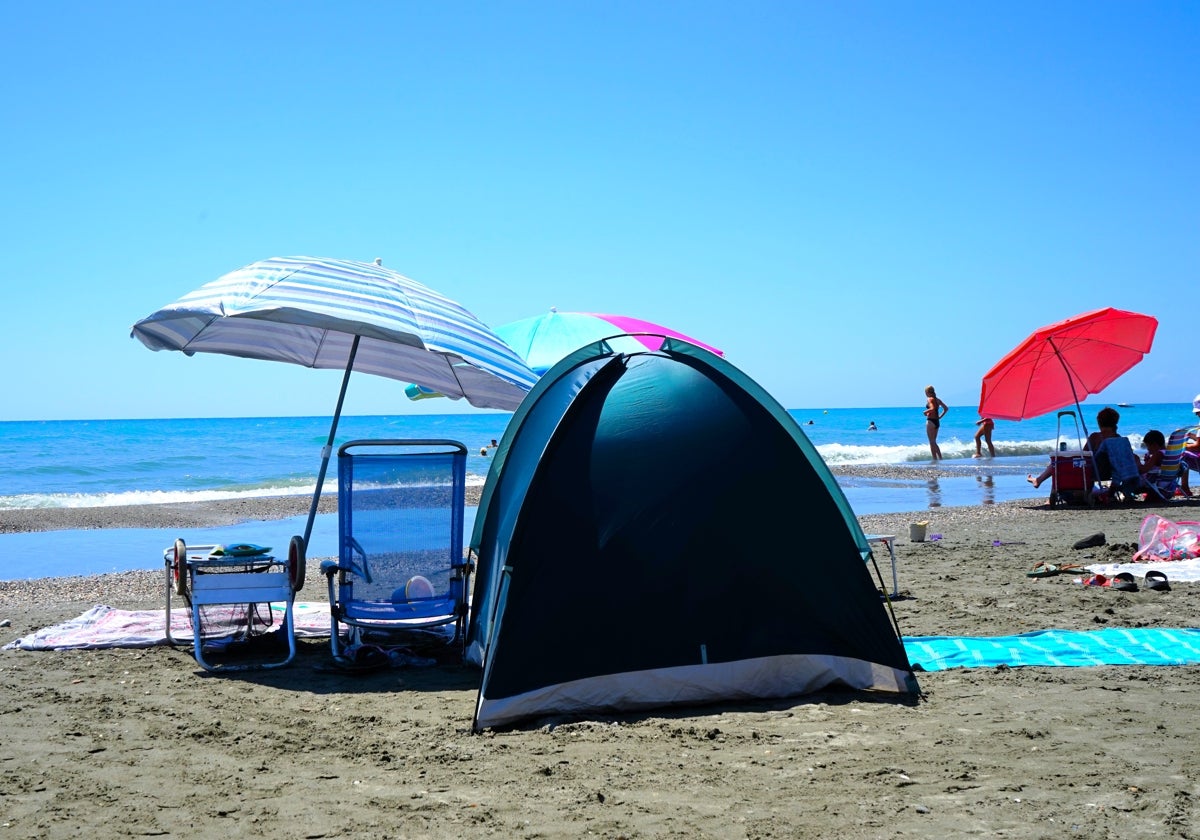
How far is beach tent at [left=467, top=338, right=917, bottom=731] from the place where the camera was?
522 cm

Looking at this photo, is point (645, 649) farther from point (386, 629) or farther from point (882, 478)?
point (882, 478)

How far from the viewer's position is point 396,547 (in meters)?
6.70

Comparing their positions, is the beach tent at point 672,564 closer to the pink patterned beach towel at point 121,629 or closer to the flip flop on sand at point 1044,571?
the pink patterned beach towel at point 121,629

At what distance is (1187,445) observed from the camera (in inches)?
596

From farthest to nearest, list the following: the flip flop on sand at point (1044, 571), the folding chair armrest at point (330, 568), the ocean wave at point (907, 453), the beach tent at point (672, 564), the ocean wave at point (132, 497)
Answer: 1. the ocean wave at point (907, 453)
2. the ocean wave at point (132, 497)
3. the flip flop on sand at point (1044, 571)
4. the folding chair armrest at point (330, 568)
5. the beach tent at point (672, 564)

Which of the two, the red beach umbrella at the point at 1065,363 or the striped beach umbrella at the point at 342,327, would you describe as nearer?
the striped beach umbrella at the point at 342,327

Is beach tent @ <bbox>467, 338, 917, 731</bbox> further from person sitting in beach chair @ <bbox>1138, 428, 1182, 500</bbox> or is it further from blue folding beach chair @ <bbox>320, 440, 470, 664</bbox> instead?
person sitting in beach chair @ <bbox>1138, 428, 1182, 500</bbox>

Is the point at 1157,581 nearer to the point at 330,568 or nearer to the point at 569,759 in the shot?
the point at 569,759

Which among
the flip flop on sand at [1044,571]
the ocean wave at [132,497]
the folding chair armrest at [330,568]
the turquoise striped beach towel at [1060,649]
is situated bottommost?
the turquoise striped beach towel at [1060,649]

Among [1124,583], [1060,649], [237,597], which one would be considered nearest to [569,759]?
[237,597]

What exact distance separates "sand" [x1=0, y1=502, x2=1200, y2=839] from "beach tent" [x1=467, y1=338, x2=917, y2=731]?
191mm

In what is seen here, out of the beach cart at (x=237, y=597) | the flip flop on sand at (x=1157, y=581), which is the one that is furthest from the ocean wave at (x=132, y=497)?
the flip flop on sand at (x=1157, y=581)

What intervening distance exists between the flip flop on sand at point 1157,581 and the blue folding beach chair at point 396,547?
5273 millimetres

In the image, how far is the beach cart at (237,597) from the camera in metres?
6.31
